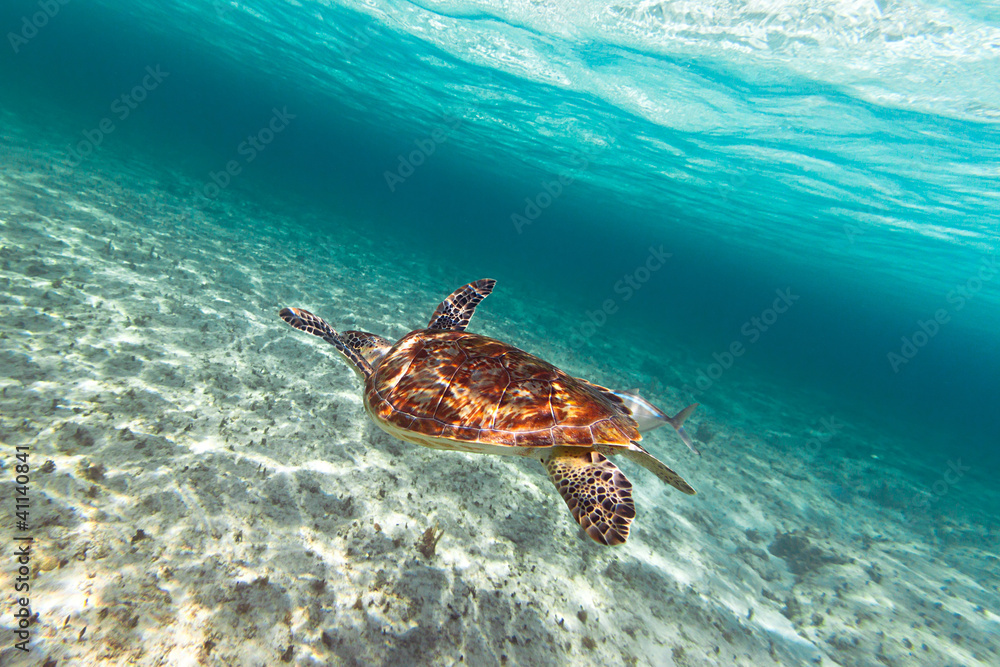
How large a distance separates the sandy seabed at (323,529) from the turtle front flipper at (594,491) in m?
1.07

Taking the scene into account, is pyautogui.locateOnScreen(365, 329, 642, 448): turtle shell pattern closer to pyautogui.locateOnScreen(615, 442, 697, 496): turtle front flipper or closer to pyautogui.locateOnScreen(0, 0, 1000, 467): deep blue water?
pyautogui.locateOnScreen(615, 442, 697, 496): turtle front flipper

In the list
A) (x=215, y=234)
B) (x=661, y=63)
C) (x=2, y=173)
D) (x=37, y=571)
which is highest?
(x=661, y=63)

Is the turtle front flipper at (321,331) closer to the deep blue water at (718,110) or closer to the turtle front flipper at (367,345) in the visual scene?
the turtle front flipper at (367,345)

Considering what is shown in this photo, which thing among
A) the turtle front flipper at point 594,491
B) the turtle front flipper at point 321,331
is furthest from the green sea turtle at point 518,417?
the turtle front flipper at point 321,331

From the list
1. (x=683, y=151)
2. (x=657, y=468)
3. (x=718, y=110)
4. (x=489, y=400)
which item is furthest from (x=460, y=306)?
(x=683, y=151)

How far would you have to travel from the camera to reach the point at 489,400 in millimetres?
3535

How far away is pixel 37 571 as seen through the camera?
8.27 ft

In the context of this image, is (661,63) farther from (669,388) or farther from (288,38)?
(288,38)

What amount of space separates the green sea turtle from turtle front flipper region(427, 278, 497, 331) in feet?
4.28

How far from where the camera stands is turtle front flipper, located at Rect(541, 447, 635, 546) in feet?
9.73

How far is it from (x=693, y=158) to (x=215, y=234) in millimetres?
23119

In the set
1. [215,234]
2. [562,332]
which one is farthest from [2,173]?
[562,332]

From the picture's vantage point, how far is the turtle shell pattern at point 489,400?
332 cm

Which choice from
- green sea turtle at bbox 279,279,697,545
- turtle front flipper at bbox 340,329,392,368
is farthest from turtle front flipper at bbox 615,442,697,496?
turtle front flipper at bbox 340,329,392,368
